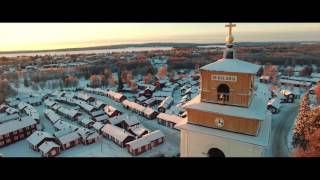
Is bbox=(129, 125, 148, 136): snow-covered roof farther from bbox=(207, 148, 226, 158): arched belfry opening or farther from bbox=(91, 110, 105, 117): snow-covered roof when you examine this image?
bbox=(207, 148, 226, 158): arched belfry opening

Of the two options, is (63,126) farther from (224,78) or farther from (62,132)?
(224,78)

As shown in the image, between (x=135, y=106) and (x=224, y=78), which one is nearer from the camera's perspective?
(x=224, y=78)

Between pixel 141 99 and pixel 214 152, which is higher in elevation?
pixel 214 152

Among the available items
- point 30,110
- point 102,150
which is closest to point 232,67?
point 102,150

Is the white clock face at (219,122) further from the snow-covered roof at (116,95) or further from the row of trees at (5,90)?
the row of trees at (5,90)
